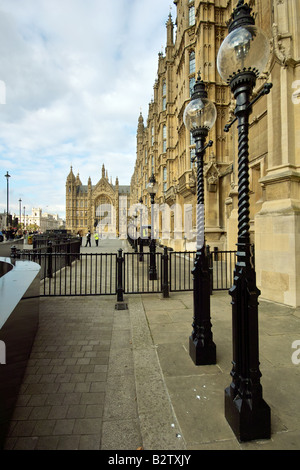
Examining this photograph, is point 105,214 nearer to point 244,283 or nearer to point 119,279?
point 119,279

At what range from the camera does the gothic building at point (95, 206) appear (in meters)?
110

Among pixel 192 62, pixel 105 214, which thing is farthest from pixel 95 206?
pixel 192 62

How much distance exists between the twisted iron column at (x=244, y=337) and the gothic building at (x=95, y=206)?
4157 inches

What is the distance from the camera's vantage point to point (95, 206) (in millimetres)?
110625

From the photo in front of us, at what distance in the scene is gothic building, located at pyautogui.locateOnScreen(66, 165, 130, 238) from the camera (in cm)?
10962

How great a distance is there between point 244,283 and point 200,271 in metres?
1.20

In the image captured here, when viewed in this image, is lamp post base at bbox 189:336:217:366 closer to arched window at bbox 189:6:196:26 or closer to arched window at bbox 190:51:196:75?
arched window at bbox 190:51:196:75

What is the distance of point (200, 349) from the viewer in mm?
3156

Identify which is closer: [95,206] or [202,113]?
[202,113]

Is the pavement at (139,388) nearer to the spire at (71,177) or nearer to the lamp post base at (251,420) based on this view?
the lamp post base at (251,420)

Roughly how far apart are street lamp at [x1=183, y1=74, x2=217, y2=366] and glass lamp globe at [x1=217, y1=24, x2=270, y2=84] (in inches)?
42.1

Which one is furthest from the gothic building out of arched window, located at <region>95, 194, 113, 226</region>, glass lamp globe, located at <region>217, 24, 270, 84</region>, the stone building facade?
glass lamp globe, located at <region>217, 24, 270, 84</region>

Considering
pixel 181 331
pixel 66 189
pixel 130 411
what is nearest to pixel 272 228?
pixel 181 331

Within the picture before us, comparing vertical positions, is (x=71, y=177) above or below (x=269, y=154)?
above
